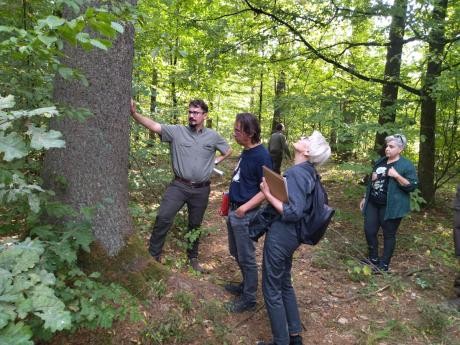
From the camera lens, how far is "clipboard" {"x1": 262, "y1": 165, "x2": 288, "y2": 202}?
3.20 meters

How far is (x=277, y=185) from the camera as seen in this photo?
3.28 m

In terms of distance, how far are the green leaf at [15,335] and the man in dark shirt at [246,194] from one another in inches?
104

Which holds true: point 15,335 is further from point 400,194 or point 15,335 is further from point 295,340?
point 400,194

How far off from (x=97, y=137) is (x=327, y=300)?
10.9ft

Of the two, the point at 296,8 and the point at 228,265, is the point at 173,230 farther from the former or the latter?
the point at 296,8

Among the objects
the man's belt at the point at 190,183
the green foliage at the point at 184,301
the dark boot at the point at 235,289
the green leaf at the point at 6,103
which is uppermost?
the green leaf at the point at 6,103

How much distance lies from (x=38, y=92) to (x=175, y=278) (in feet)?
7.39

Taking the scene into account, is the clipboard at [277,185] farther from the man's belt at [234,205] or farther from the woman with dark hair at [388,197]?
the woman with dark hair at [388,197]

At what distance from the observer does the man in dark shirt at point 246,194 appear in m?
4.03

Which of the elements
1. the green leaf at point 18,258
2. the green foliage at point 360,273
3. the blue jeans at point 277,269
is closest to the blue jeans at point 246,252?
the blue jeans at point 277,269

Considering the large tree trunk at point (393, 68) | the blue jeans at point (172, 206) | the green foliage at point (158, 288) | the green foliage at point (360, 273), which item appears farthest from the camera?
the large tree trunk at point (393, 68)

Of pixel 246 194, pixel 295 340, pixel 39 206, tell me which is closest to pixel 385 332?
pixel 295 340

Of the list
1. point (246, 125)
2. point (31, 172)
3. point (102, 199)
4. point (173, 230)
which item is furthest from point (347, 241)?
point (31, 172)

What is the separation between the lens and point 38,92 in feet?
10.2
